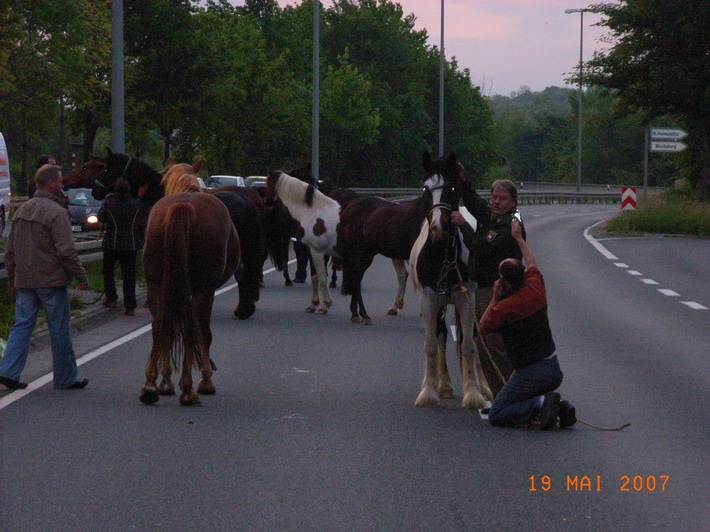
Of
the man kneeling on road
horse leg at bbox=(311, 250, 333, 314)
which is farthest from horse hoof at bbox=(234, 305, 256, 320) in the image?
the man kneeling on road

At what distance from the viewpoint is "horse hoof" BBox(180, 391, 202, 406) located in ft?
29.9

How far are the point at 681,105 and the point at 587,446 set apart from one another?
123ft

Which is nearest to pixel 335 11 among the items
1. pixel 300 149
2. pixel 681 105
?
pixel 300 149

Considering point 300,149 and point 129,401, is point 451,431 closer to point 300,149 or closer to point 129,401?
point 129,401

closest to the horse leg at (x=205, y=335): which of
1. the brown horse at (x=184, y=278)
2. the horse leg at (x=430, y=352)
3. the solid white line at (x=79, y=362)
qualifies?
the brown horse at (x=184, y=278)

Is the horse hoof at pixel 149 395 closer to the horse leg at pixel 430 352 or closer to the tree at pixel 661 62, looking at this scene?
the horse leg at pixel 430 352

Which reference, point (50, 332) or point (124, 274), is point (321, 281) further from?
point (50, 332)

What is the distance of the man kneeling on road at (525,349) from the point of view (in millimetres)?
8086

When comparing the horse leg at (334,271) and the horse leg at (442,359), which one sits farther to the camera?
the horse leg at (334,271)

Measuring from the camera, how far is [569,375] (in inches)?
426

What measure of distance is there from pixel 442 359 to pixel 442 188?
4.55 ft

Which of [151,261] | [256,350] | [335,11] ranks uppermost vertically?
[335,11]

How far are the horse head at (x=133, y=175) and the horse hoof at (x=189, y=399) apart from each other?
8.98 ft

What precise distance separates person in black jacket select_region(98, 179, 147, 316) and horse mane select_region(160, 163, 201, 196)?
204 inches
